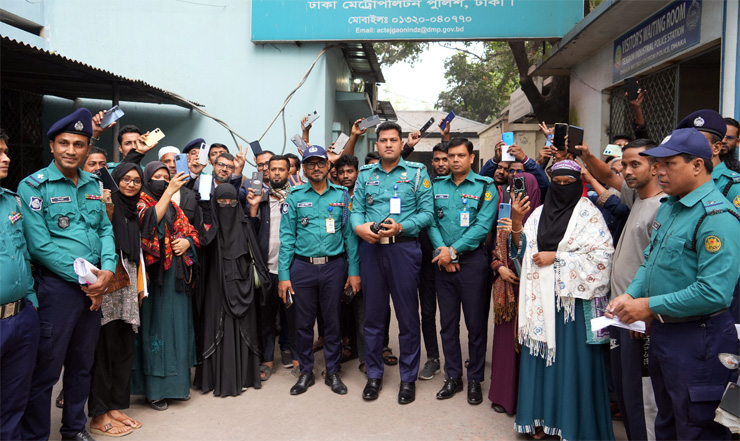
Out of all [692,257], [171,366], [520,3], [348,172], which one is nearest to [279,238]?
[348,172]

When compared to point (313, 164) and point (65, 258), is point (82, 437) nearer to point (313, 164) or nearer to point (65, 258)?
point (65, 258)

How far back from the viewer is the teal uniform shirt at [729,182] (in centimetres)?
361

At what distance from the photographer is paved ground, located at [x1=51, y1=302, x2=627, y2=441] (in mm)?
4070

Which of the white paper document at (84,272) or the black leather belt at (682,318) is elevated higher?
the white paper document at (84,272)

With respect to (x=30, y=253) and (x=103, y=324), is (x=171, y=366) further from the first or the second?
(x=30, y=253)

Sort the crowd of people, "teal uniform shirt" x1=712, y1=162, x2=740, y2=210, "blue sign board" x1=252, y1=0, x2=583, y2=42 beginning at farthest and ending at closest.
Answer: "blue sign board" x1=252, y1=0, x2=583, y2=42 → "teal uniform shirt" x1=712, y1=162, x2=740, y2=210 → the crowd of people

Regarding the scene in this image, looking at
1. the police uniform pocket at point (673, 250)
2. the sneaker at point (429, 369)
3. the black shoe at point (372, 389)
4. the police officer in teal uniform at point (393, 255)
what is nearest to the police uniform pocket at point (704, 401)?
the police uniform pocket at point (673, 250)

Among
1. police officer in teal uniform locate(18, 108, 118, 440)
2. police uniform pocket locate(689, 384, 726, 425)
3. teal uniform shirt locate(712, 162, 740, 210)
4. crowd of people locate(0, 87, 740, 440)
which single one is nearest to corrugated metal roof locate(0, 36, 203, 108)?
crowd of people locate(0, 87, 740, 440)

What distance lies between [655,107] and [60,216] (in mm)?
7305

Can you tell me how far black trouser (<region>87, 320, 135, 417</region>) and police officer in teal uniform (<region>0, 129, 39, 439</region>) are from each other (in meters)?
0.89

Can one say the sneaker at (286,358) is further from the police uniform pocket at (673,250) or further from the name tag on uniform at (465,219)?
the police uniform pocket at (673,250)

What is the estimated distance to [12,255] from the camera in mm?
3100

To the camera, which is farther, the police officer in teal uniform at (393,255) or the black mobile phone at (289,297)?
the black mobile phone at (289,297)

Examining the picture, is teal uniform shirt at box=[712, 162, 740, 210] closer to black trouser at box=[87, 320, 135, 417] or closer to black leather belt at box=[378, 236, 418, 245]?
black leather belt at box=[378, 236, 418, 245]
